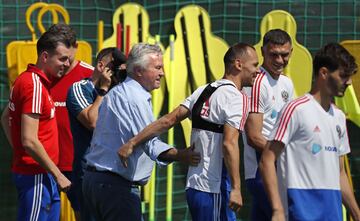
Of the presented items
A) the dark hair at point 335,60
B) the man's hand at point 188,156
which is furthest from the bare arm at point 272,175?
the man's hand at point 188,156

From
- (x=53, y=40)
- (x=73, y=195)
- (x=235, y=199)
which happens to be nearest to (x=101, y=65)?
(x=53, y=40)

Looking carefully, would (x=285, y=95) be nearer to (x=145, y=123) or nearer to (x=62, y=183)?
(x=145, y=123)

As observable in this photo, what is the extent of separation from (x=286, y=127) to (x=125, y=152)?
1.05 meters

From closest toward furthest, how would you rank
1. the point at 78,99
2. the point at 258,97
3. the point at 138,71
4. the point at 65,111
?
1. the point at 138,71
2. the point at 258,97
3. the point at 78,99
4. the point at 65,111

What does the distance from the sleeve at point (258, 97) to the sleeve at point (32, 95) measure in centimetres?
152

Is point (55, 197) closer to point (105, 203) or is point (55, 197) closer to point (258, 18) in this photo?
point (105, 203)

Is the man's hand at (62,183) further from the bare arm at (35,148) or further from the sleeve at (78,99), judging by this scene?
the sleeve at (78,99)

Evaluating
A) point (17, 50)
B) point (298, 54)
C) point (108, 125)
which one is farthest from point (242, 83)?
point (17, 50)

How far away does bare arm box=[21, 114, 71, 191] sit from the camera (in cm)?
593

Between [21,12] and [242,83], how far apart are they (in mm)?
3120

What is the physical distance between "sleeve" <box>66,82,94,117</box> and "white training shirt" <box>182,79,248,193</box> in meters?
0.97

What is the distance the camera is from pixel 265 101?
6844 millimetres

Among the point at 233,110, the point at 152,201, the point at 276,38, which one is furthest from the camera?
the point at 152,201

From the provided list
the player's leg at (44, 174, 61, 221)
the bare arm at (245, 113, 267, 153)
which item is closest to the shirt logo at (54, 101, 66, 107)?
the player's leg at (44, 174, 61, 221)
